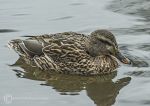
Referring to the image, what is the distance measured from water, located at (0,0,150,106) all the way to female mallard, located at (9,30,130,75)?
21 cm

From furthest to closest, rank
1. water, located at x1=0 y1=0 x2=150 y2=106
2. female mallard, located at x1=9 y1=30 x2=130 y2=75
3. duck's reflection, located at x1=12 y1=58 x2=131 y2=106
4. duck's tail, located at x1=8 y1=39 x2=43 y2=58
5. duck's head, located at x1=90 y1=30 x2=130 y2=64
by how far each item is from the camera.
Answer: duck's tail, located at x1=8 y1=39 x2=43 y2=58
female mallard, located at x1=9 y1=30 x2=130 y2=75
duck's head, located at x1=90 y1=30 x2=130 y2=64
duck's reflection, located at x1=12 y1=58 x2=131 y2=106
water, located at x1=0 y1=0 x2=150 y2=106

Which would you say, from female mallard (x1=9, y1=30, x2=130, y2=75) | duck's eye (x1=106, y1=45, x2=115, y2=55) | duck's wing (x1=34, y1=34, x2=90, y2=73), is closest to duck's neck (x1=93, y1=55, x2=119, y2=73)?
female mallard (x1=9, y1=30, x2=130, y2=75)

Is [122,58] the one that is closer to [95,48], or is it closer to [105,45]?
[105,45]

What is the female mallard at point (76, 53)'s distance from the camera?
12742 millimetres

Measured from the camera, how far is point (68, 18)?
15.8 m

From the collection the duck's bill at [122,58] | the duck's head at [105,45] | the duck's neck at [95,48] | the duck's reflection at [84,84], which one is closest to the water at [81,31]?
the duck's reflection at [84,84]

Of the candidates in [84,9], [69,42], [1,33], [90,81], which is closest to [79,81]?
[90,81]

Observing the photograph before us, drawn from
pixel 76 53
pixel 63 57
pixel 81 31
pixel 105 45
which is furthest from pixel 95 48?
pixel 81 31

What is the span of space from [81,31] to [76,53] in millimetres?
2093

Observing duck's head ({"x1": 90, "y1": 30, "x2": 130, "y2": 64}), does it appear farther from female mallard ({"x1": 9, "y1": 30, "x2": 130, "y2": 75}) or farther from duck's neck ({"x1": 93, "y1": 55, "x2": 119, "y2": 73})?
duck's neck ({"x1": 93, "y1": 55, "x2": 119, "y2": 73})

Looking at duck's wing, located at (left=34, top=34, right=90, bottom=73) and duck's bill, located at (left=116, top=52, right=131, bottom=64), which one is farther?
duck's wing, located at (left=34, top=34, right=90, bottom=73)

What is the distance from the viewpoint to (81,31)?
14.9 meters

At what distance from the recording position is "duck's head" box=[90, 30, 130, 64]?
1254cm

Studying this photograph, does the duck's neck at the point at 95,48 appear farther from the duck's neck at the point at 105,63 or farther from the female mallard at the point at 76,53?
the duck's neck at the point at 105,63
